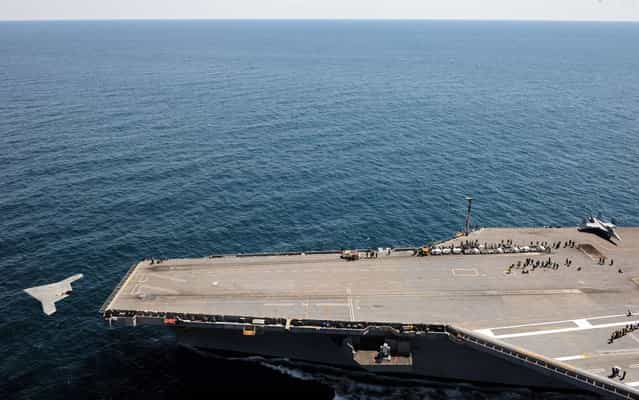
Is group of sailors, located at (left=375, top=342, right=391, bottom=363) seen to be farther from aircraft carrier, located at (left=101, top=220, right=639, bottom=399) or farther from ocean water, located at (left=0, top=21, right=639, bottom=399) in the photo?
ocean water, located at (left=0, top=21, right=639, bottom=399)

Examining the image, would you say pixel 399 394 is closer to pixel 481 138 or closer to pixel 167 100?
pixel 481 138

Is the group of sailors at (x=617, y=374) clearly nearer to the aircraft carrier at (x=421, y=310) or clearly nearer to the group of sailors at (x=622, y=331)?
the aircraft carrier at (x=421, y=310)

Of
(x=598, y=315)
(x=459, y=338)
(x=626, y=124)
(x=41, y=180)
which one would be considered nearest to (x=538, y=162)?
(x=626, y=124)

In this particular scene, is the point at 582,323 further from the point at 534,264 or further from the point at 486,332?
the point at 534,264

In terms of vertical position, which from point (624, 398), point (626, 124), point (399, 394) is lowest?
point (399, 394)

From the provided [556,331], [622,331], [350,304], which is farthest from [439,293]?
[622,331]

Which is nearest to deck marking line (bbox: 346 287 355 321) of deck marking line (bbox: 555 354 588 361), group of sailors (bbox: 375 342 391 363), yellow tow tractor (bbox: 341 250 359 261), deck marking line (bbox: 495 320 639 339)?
group of sailors (bbox: 375 342 391 363)

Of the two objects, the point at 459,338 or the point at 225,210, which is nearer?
the point at 459,338
